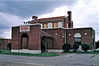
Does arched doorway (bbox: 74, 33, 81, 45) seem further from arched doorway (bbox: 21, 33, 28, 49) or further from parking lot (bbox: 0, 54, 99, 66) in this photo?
parking lot (bbox: 0, 54, 99, 66)

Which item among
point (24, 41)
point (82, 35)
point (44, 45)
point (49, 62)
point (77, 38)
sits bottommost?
point (49, 62)

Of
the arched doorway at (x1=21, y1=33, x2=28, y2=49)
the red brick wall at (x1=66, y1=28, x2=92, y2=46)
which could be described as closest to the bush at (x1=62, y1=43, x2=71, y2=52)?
the red brick wall at (x1=66, y1=28, x2=92, y2=46)

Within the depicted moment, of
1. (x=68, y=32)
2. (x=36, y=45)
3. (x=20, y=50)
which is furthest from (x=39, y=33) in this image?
(x=68, y=32)

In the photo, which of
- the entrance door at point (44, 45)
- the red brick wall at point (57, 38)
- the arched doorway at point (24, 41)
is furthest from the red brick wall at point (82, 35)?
the arched doorway at point (24, 41)

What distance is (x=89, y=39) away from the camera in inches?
1426

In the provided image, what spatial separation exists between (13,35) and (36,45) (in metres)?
7.19

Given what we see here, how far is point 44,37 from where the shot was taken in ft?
111

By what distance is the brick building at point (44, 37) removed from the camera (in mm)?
30953

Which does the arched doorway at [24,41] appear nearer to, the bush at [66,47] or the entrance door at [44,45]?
the entrance door at [44,45]

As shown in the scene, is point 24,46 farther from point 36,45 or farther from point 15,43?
point 36,45

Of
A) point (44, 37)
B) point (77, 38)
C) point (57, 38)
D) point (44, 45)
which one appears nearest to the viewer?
point (44, 37)

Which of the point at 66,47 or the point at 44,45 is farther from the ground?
the point at 44,45

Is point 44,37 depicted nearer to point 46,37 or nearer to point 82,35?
point 46,37

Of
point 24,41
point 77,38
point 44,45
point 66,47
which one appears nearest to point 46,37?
point 44,45
